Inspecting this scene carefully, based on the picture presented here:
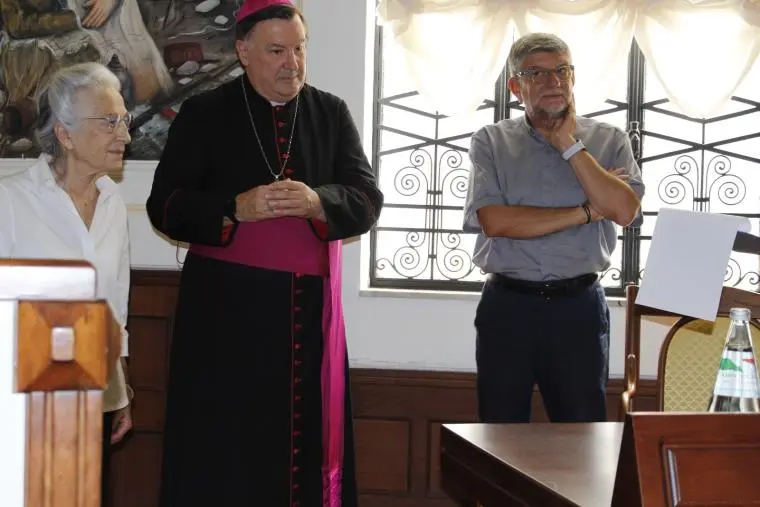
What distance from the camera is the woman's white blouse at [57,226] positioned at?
7.63 feet

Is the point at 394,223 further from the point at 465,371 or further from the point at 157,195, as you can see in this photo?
the point at 157,195

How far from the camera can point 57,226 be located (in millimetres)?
2393

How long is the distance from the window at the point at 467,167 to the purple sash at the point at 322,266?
1.12 m

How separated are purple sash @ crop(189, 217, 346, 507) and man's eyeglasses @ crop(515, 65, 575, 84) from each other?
777 millimetres

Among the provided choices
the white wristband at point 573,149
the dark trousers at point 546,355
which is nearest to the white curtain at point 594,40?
the white wristband at point 573,149

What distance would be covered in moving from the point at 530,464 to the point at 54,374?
3.14 ft

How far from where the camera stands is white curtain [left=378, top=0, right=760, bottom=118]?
354 centimetres

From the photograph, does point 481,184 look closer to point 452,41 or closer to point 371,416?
point 452,41

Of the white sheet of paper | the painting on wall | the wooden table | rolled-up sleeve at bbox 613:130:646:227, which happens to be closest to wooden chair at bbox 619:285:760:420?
the wooden table

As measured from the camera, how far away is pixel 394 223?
12.5 feet

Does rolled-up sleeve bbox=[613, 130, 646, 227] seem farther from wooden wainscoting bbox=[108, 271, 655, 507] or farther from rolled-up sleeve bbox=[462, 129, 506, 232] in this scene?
wooden wainscoting bbox=[108, 271, 655, 507]

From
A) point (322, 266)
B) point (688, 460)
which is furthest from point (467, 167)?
point (688, 460)

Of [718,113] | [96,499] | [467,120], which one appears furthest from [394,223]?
[96,499]

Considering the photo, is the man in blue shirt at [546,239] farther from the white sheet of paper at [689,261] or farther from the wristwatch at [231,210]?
the white sheet of paper at [689,261]
